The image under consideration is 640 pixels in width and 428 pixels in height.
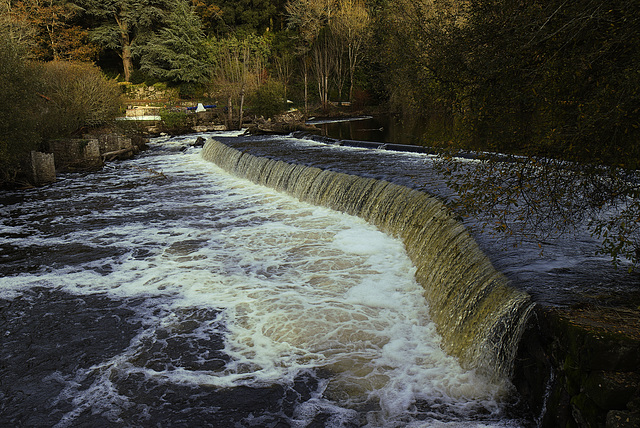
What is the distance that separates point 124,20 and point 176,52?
4.60 metres

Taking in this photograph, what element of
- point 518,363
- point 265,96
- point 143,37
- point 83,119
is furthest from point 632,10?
point 143,37

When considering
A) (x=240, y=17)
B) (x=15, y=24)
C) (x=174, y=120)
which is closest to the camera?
(x=15, y=24)

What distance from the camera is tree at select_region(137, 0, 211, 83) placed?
125 ft

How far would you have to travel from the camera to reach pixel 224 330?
6.45m

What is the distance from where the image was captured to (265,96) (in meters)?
29.6

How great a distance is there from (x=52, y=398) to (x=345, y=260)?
16.9 ft

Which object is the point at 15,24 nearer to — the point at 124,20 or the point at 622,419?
the point at 124,20

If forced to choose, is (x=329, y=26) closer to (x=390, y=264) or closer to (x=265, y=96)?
(x=265, y=96)

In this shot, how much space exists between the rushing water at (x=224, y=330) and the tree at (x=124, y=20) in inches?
1237

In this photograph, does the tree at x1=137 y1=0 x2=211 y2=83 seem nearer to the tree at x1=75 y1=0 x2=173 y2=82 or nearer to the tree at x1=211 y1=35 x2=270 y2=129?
the tree at x1=75 y1=0 x2=173 y2=82

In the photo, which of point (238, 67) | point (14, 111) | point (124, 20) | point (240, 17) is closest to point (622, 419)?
point (14, 111)

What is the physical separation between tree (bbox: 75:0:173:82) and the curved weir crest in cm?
3170

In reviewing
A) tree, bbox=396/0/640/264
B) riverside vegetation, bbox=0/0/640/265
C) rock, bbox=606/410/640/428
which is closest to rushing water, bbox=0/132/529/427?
rock, bbox=606/410/640/428

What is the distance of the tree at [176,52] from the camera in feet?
125
